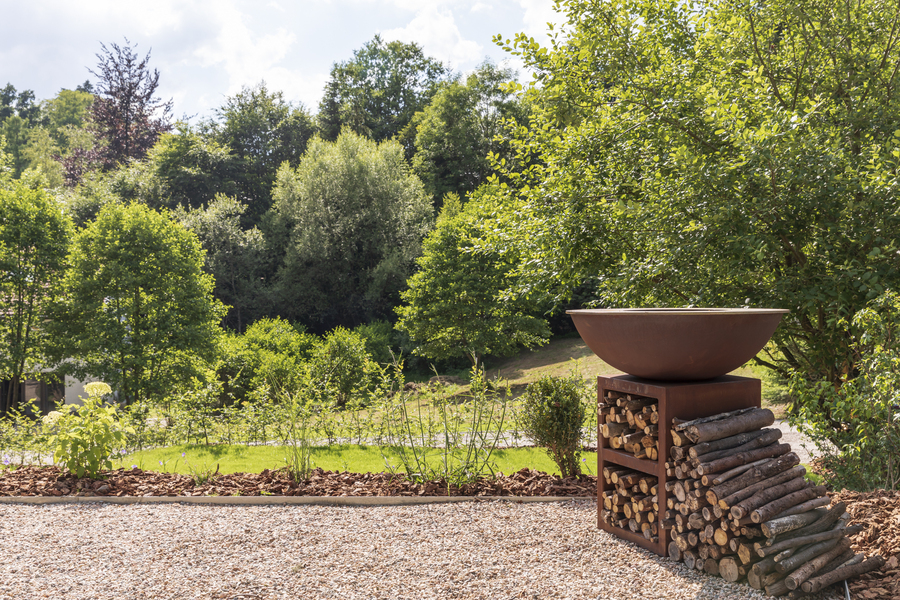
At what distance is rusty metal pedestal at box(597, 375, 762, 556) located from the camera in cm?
292

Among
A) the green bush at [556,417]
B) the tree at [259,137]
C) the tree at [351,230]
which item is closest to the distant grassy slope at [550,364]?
the tree at [351,230]

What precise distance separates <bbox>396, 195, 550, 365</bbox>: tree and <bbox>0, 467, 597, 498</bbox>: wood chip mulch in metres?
11.3

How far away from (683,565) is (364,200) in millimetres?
19231

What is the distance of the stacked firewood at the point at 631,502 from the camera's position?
3.07 m

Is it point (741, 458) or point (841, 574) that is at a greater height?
point (741, 458)

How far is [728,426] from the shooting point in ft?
9.39

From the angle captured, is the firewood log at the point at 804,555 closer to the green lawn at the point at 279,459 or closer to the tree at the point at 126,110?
the green lawn at the point at 279,459

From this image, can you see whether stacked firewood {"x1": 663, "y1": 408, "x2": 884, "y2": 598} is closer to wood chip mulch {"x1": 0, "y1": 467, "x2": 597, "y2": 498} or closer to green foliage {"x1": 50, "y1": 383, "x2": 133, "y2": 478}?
wood chip mulch {"x1": 0, "y1": 467, "x2": 597, "y2": 498}

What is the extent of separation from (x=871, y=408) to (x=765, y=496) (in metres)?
1.23

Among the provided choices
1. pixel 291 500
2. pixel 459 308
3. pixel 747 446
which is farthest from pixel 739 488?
pixel 459 308

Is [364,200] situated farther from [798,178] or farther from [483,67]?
[798,178]

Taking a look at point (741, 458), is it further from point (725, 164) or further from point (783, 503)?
point (725, 164)

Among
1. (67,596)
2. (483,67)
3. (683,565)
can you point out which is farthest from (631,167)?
(483,67)

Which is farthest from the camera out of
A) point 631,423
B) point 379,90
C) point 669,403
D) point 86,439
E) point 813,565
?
point 379,90
